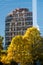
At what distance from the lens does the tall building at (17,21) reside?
339 inches

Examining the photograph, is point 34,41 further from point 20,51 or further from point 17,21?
point 17,21

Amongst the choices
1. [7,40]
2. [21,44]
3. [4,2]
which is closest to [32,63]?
[21,44]

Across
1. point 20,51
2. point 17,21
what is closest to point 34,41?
point 20,51

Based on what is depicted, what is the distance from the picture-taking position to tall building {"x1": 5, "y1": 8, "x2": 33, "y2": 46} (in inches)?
339

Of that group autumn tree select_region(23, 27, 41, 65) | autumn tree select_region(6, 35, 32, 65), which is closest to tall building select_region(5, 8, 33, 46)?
autumn tree select_region(23, 27, 41, 65)

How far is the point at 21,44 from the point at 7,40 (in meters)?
1.55

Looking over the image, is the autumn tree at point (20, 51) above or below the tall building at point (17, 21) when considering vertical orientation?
below

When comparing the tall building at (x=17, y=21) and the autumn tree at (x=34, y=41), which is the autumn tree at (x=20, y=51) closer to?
the autumn tree at (x=34, y=41)

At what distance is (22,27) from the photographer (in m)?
8.58

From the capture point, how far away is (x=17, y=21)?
28.7ft

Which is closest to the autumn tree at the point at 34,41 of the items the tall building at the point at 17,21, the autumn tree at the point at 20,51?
the autumn tree at the point at 20,51

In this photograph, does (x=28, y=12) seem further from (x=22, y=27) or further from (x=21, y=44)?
(x=21, y=44)

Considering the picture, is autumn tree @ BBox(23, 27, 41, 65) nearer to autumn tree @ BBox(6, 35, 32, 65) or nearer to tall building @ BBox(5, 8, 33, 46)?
autumn tree @ BBox(6, 35, 32, 65)

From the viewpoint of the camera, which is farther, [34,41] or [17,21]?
[17,21]
